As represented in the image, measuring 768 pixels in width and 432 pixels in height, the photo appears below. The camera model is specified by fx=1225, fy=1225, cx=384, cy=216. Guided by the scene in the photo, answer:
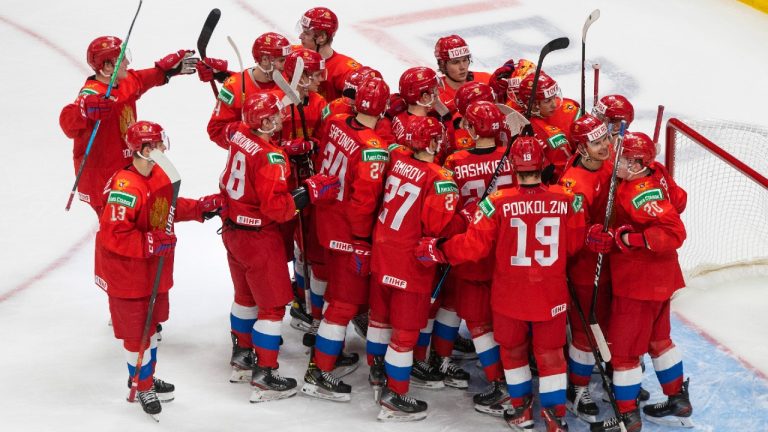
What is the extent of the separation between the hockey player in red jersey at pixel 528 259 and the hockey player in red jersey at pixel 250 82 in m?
1.40

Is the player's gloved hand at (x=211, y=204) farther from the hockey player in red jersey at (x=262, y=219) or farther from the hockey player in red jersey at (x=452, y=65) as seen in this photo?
the hockey player in red jersey at (x=452, y=65)

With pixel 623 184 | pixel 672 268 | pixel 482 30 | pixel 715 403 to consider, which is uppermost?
pixel 482 30

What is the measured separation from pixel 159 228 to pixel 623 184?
2.04 m

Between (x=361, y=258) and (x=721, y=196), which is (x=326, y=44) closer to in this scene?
(x=361, y=258)

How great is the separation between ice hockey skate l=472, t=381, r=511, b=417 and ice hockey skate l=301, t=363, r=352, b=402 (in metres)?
0.62

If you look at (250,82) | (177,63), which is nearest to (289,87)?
(250,82)

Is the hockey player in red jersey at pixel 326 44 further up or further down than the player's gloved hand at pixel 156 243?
further up

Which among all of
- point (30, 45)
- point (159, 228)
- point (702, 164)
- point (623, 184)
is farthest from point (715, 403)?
point (30, 45)

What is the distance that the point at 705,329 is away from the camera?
6.33 meters

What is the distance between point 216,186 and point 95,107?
6.13ft

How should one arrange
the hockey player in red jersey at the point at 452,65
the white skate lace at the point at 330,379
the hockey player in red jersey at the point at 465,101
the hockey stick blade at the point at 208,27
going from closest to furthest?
the white skate lace at the point at 330,379 < the hockey player in red jersey at the point at 465,101 < the hockey stick blade at the point at 208,27 < the hockey player in red jersey at the point at 452,65

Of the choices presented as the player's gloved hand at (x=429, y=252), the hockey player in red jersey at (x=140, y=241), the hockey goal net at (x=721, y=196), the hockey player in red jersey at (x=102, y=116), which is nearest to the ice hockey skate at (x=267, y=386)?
the hockey player in red jersey at (x=140, y=241)

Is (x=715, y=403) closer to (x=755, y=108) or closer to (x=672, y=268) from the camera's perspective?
(x=672, y=268)

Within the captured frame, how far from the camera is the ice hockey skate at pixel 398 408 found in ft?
18.4
